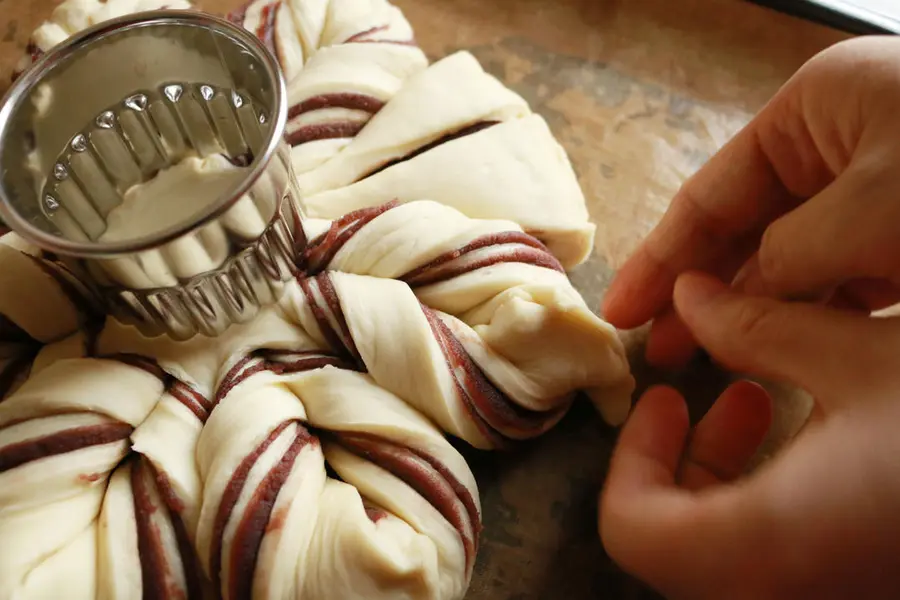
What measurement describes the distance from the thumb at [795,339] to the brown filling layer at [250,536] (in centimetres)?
43

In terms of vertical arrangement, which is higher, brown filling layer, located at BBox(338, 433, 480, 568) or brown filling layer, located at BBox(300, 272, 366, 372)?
brown filling layer, located at BBox(300, 272, 366, 372)

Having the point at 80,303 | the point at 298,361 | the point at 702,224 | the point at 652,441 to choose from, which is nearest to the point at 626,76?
the point at 702,224

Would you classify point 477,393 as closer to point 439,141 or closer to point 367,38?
point 439,141

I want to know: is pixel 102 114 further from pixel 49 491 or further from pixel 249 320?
pixel 49 491

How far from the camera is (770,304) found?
0.69 metres

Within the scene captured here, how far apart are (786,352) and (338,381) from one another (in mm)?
405

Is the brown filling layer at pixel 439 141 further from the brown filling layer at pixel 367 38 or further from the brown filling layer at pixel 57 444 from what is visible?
the brown filling layer at pixel 57 444

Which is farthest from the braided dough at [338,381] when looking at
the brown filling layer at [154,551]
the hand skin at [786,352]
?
the hand skin at [786,352]

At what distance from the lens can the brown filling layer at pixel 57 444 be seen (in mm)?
665

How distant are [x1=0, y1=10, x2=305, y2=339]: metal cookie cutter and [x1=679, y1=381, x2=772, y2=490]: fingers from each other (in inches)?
19.0

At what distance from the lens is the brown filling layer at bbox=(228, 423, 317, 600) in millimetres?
652

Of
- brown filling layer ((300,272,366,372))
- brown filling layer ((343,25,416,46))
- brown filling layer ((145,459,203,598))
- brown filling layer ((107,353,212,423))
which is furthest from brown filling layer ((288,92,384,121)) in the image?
brown filling layer ((145,459,203,598))

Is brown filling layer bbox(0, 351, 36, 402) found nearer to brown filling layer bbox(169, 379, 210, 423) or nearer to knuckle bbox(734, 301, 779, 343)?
brown filling layer bbox(169, 379, 210, 423)

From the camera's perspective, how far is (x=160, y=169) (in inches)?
34.9
